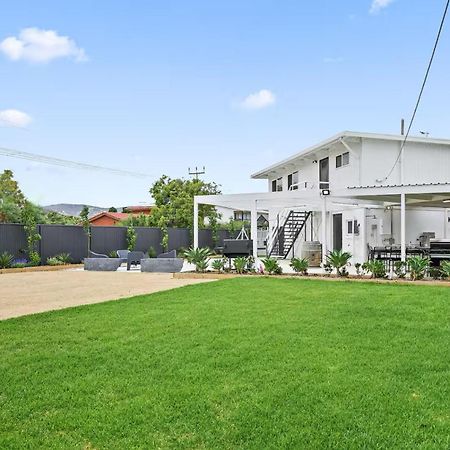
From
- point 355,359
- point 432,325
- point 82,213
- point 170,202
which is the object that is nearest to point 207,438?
point 355,359

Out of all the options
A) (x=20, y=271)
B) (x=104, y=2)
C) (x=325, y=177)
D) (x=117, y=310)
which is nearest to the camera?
(x=117, y=310)

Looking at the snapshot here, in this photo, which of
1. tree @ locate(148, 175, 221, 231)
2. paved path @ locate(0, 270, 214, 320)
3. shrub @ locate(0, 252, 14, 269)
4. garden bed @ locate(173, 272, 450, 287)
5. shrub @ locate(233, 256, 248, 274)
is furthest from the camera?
tree @ locate(148, 175, 221, 231)

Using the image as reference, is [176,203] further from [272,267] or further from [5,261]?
[272,267]

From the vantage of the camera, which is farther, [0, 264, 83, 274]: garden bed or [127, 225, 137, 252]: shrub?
[127, 225, 137, 252]: shrub

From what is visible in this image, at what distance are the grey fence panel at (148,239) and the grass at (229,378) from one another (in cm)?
1741

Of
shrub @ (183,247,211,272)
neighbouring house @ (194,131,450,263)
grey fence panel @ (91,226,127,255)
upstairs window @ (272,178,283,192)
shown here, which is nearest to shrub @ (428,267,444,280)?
neighbouring house @ (194,131,450,263)

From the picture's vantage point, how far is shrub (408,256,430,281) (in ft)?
42.2

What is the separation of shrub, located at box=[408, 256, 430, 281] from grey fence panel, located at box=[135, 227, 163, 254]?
51.8ft

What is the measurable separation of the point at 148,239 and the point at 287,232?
749 centimetres

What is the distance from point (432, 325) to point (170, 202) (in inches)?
1388

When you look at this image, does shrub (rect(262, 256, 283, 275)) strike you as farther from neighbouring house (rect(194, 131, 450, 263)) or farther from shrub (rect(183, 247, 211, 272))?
neighbouring house (rect(194, 131, 450, 263))

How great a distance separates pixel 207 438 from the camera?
3.67 metres

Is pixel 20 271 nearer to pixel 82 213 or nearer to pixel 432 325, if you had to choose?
pixel 82 213

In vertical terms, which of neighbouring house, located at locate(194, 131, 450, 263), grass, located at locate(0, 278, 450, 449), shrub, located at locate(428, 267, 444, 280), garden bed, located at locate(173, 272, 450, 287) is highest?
neighbouring house, located at locate(194, 131, 450, 263)
